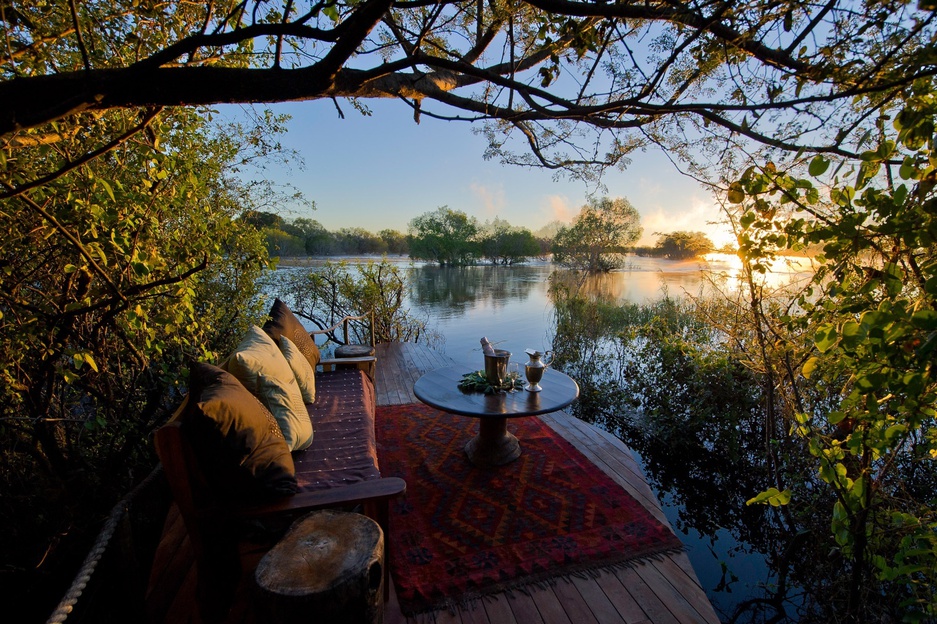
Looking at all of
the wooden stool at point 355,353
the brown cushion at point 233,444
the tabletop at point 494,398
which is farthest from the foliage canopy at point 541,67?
the wooden stool at point 355,353

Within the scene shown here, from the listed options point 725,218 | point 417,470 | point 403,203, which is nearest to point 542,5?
point 725,218

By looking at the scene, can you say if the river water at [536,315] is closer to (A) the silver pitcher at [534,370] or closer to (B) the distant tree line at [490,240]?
(A) the silver pitcher at [534,370]

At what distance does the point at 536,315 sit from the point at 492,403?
Answer: 847 cm

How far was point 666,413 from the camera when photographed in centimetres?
357

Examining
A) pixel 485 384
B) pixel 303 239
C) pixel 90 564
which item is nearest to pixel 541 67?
pixel 485 384

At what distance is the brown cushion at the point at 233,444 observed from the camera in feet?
4.46

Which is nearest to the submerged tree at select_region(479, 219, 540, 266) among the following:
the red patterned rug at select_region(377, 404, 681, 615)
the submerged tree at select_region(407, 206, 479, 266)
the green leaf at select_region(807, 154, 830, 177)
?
the submerged tree at select_region(407, 206, 479, 266)

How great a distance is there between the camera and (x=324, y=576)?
1130mm

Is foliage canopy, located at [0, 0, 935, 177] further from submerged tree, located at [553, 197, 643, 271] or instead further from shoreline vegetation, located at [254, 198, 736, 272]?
submerged tree, located at [553, 197, 643, 271]

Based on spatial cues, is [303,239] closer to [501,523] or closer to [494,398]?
[494,398]

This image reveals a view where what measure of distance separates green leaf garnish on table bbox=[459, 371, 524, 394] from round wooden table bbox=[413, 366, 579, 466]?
0.03m

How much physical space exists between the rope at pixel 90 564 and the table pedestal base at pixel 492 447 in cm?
181

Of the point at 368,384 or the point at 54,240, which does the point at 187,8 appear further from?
the point at 368,384

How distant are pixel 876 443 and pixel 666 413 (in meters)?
2.80
